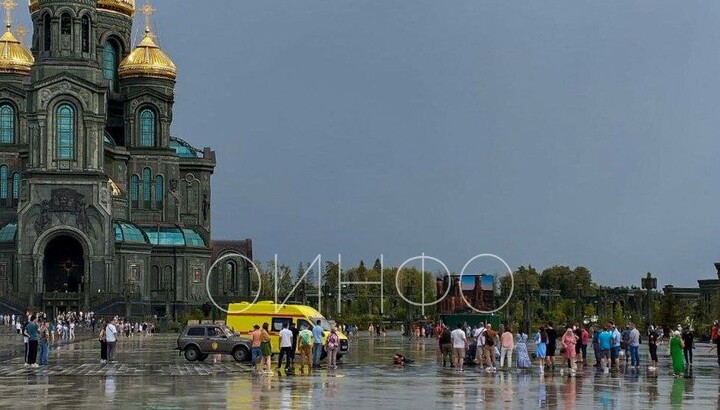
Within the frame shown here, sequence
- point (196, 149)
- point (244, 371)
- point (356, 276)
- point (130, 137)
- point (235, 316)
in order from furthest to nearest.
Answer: point (356, 276), point (196, 149), point (130, 137), point (235, 316), point (244, 371)

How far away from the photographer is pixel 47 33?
11388 centimetres

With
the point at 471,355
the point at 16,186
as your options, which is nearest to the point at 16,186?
the point at 16,186

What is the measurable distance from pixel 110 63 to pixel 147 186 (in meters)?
13.0

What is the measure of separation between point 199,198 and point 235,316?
75.3 m

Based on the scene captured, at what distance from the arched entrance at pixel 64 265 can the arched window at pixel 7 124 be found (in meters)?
13.4

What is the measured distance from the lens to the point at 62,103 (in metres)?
111

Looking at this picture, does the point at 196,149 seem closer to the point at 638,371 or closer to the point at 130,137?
the point at 130,137

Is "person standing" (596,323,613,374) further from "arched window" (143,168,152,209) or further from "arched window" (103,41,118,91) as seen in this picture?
"arched window" (103,41,118,91)

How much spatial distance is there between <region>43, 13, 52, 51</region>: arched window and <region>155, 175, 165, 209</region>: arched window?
674 inches

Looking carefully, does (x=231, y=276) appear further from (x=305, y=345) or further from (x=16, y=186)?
(x=305, y=345)

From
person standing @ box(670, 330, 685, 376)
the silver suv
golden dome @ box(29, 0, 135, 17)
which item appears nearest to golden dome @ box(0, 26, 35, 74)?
golden dome @ box(29, 0, 135, 17)

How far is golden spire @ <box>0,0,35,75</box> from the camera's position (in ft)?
409

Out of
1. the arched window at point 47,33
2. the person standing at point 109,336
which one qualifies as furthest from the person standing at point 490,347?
the arched window at point 47,33

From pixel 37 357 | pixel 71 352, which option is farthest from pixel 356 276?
pixel 37 357
